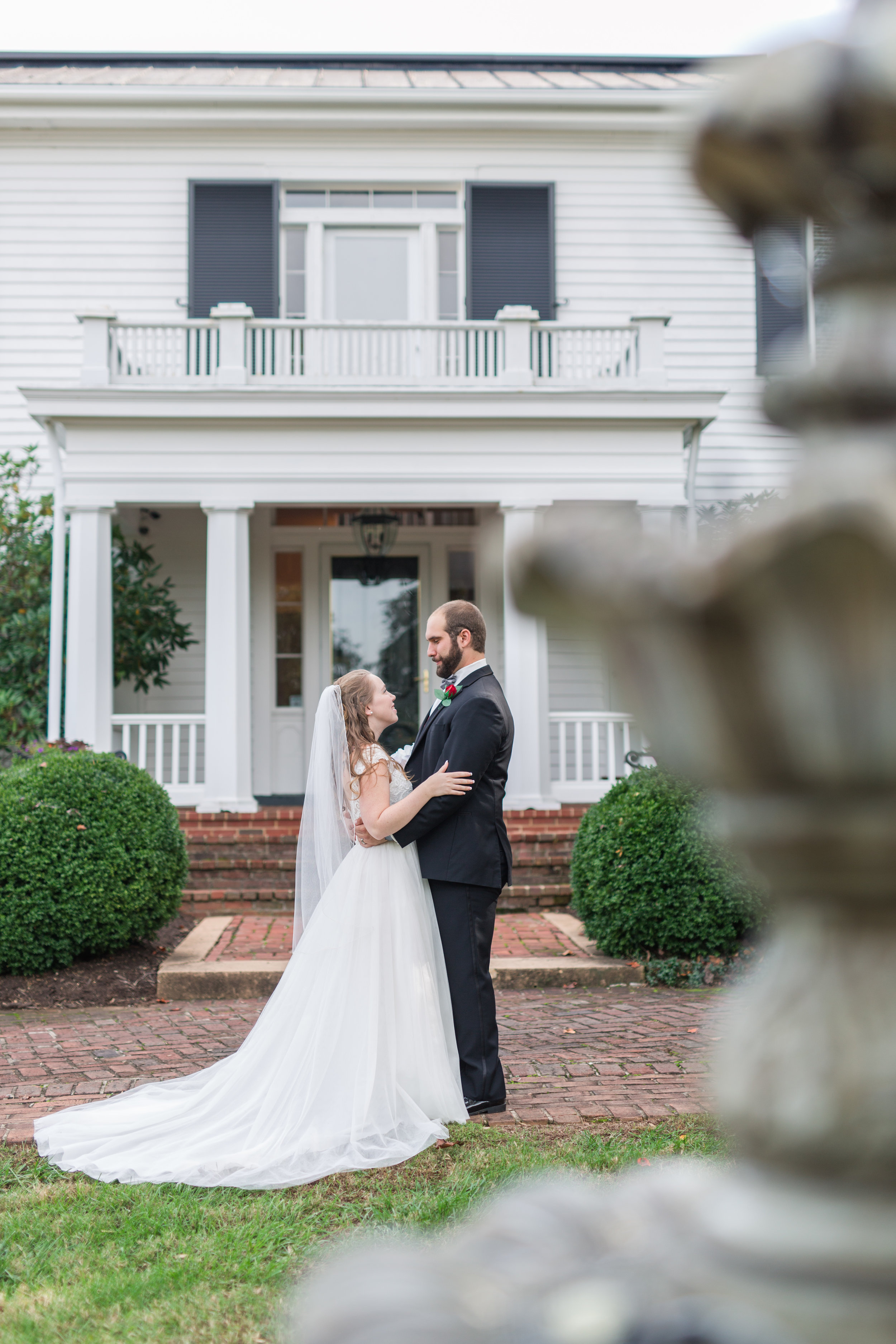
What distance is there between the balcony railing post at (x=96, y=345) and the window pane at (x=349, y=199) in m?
3.95

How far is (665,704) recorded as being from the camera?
883 mm

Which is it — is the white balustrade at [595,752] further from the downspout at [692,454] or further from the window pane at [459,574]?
the window pane at [459,574]

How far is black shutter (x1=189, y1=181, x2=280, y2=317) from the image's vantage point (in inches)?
531

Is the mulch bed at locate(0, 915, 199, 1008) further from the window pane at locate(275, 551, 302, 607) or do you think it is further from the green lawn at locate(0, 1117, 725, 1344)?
the window pane at locate(275, 551, 302, 607)

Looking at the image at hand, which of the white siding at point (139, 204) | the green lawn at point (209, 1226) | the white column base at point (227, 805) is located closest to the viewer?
the green lawn at point (209, 1226)

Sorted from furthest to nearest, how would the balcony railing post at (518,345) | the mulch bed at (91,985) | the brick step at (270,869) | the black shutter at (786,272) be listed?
the balcony railing post at (518,345)
the brick step at (270,869)
the mulch bed at (91,985)
the black shutter at (786,272)

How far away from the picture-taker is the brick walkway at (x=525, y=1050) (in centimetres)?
482

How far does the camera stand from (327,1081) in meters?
4.46

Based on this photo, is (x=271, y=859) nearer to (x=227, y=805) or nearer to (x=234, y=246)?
(x=227, y=805)

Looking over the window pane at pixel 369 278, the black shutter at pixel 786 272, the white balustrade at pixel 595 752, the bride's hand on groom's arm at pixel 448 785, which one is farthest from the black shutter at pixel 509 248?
the black shutter at pixel 786 272

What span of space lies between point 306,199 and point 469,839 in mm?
11414

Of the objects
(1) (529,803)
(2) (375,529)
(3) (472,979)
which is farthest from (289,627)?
Result: (3) (472,979)

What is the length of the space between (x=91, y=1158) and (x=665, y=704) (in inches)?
156

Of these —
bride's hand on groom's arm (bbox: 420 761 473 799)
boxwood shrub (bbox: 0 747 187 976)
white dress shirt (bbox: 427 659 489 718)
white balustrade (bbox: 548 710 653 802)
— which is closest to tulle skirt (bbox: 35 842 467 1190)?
bride's hand on groom's arm (bbox: 420 761 473 799)
